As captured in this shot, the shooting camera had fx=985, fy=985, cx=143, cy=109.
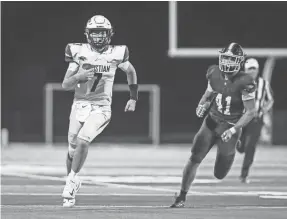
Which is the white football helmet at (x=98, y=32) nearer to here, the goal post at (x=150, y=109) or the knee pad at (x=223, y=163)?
the knee pad at (x=223, y=163)

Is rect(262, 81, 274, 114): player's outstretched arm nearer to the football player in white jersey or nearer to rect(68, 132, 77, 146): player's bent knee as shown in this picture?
the football player in white jersey

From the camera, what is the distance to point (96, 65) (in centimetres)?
1034

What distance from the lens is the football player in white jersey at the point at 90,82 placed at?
33.5ft

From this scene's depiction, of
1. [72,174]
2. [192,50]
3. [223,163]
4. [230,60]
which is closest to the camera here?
[72,174]

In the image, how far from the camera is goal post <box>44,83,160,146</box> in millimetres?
21625

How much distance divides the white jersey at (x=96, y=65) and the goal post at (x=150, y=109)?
11.0 meters

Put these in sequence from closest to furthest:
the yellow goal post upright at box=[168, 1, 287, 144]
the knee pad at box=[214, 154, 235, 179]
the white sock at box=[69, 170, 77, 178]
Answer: the white sock at box=[69, 170, 77, 178], the knee pad at box=[214, 154, 235, 179], the yellow goal post upright at box=[168, 1, 287, 144]

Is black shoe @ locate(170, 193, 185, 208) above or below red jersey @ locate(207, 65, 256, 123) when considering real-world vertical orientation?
below

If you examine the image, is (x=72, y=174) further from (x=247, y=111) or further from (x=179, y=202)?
(x=247, y=111)

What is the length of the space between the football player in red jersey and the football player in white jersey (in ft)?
2.82

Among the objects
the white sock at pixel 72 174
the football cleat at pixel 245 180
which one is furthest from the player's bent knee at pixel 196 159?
the football cleat at pixel 245 180

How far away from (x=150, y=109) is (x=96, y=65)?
11.5 metres

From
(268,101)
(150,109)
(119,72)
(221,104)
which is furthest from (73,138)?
(150,109)

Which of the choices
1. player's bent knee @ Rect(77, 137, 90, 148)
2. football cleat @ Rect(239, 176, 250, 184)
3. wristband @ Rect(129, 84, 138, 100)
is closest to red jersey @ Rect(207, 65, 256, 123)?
wristband @ Rect(129, 84, 138, 100)
